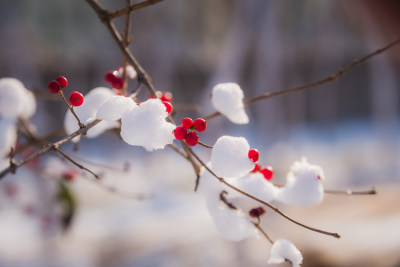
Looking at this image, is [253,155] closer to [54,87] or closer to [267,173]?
[267,173]

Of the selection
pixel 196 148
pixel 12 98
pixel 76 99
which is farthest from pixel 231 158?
pixel 196 148

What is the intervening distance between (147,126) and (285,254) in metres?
0.17

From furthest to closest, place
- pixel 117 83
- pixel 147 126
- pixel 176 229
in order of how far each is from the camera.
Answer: pixel 176 229, pixel 117 83, pixel 147 126

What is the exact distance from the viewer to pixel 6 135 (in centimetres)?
50

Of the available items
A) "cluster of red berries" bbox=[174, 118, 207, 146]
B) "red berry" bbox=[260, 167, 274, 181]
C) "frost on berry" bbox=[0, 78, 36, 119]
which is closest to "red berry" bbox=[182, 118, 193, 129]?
"cluster of red berries" bbox=[174, 118, 207, 146]

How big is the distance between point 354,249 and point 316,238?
0.55 ft

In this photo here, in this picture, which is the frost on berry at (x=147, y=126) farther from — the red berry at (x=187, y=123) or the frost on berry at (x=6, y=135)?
the frost on berry at (x=6, y=135)

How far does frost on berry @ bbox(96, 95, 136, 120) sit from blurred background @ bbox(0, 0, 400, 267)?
124mm

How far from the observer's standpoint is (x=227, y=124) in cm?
181

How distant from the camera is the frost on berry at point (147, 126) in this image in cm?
29

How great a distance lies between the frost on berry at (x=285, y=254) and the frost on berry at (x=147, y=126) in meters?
0.14

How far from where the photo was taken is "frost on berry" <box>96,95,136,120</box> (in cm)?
30

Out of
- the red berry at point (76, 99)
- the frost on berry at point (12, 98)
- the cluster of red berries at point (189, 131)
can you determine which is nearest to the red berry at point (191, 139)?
the cluster of red berries at point (189, 131)

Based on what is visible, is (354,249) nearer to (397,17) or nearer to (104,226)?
(397,17)
